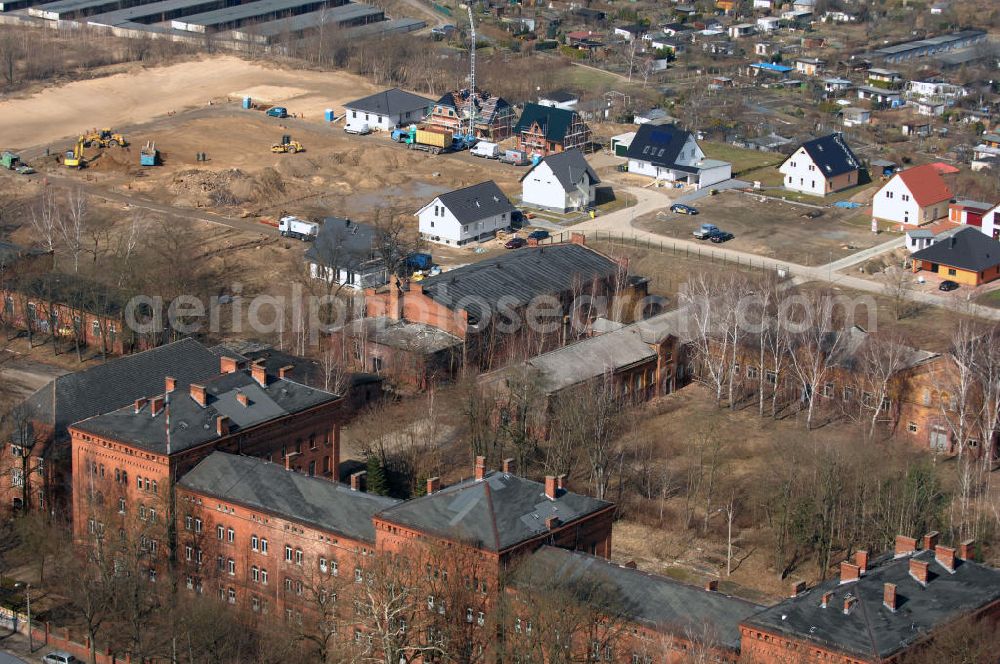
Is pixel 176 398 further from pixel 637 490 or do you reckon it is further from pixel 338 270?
pixel 338 270

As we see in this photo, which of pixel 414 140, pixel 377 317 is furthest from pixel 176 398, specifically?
pixel 414 140

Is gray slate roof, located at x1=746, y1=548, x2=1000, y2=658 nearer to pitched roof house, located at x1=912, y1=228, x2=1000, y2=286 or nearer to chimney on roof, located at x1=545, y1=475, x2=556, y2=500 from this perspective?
chimney on roof, located at x1=545, y1=475, x2=556, y2=500

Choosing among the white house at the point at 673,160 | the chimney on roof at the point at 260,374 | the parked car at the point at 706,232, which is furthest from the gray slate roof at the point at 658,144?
the chimney on roof at the point at 260,374

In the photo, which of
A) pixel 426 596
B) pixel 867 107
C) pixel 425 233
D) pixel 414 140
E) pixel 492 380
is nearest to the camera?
pixel 426 596

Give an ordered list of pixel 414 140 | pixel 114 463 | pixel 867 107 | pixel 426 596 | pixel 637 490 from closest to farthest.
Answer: pixel 426 596
pixel 114 463
pixel 637 490
pixel 414 140
pixel 867 107

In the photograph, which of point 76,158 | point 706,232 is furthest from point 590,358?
point 76,158

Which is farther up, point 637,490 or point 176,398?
point 176,398

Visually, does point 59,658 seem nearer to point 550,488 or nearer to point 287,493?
point 287,493

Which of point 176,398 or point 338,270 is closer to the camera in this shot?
point 176,398
